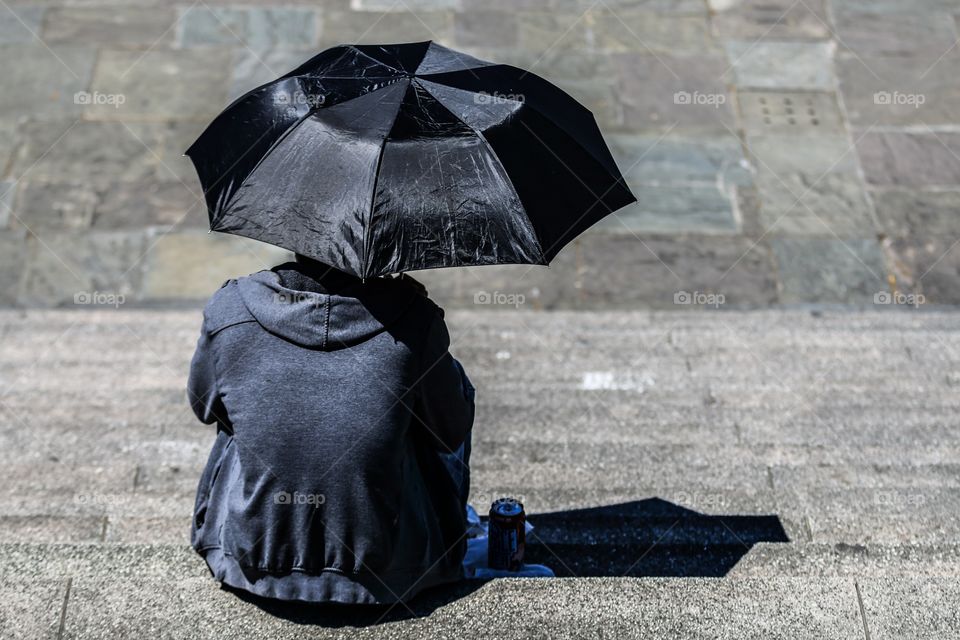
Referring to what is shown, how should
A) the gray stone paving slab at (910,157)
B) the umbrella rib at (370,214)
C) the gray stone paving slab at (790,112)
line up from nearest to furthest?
1. the umbrella rib at (370,214)
2. the gray stone paving slab at (910,157)
3. the gray stone paving slab at (790,112)

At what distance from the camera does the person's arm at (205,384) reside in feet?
9.42

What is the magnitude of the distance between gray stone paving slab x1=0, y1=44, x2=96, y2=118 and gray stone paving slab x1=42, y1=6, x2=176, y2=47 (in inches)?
5.6

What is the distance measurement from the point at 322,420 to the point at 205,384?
36 centimetres

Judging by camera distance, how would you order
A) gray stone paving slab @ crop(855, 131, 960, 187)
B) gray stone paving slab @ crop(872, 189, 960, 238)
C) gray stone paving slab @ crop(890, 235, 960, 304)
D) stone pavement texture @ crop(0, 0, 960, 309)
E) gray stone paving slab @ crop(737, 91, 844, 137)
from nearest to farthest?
gray stone paving slab @ crop(890, 235, 960, 304) → stone pavement texture @ crop(0, 0, 960, 309) → gray stone paving slab @ crop(872, 189, 960, 238) → gray stone paving slab @ crop(855, 131, 960, 187) → gray stone paving slab @ crop(737, 91, 844, 137)

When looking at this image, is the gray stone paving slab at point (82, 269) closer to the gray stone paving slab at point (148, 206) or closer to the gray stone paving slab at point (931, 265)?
the gray stone paving slab at point (148, 206)

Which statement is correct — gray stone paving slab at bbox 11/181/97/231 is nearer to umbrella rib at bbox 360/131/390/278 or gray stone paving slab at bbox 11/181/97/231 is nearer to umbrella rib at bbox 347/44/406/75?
umbrella rib at bbox 347/44/406/75

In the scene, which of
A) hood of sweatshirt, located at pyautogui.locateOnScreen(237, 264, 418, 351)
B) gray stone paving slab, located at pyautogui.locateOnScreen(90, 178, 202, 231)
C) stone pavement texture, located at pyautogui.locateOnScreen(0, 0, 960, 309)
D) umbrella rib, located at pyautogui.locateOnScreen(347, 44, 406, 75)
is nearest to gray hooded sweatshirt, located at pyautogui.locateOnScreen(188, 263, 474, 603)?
hood of sweatshirt, located at pyautogui.locateOnScreen(237, 264, 418, 351)

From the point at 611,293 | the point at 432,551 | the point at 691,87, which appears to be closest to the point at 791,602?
the point at 432,551

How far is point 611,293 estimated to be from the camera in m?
6.68

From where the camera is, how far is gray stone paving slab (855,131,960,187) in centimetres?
732

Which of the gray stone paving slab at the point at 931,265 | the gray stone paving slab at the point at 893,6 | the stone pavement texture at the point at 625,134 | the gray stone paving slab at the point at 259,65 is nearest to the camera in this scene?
the gray stone paving slab at the point at 931,265

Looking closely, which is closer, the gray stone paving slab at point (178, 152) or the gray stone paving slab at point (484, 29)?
the gray stone paving slab at point (178, 152)

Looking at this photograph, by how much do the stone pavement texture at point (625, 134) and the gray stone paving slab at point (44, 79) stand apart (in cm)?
2

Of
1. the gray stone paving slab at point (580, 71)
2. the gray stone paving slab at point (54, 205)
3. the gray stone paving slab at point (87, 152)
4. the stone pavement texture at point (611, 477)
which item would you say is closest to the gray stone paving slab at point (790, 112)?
the gray stone paving slab at point (580, 71)
